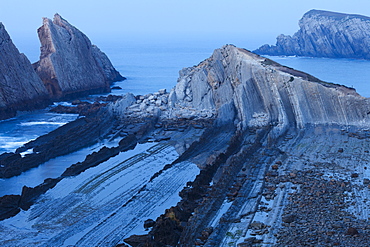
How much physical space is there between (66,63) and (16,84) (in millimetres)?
7607

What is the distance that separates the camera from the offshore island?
17.7 metres

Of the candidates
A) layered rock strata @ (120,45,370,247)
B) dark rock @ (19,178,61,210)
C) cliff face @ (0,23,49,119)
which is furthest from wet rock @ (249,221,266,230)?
cliff face @ (0,23,49,119)

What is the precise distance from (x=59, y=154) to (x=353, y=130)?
15.9 metres

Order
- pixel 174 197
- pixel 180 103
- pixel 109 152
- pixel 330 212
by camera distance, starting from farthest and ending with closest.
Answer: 1. pixel 180 103
2. pixel 109 152
3. pixel 174 197
4. pixel 330 212

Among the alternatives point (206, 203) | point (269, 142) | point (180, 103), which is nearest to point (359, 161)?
point (269, 142)

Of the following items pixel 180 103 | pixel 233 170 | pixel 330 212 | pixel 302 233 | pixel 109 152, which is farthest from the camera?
pixel 180 103

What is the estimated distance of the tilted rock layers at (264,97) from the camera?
30781 millimetres

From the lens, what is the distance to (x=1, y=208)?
2034 centimetres

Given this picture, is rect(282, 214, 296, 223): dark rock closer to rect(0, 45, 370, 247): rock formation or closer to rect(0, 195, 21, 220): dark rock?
rect(0, 45, 370, 247): rock formation

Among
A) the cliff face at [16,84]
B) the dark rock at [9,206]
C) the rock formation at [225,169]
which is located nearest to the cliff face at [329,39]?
the rock formation at [225,169]

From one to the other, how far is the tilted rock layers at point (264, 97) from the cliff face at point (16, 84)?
38.6 feet

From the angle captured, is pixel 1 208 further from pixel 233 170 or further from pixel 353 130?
pixel 353 130

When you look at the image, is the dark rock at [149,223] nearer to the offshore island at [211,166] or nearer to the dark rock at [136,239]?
the offshore island at [211,166]

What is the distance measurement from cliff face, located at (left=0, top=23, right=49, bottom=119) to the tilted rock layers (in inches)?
463
